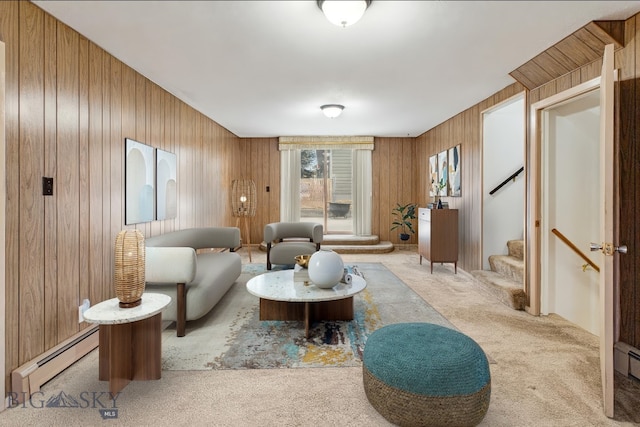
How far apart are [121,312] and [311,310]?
1606mm

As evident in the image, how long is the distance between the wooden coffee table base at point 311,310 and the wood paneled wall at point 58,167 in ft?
4.61

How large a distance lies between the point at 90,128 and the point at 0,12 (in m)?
0.91

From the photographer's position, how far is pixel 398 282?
4.51 metres

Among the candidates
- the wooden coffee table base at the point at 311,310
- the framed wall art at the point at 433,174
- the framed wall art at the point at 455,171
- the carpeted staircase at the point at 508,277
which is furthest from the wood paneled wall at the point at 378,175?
the wooden coffee table base at the point at 311,310

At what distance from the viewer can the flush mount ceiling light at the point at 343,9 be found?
2.06 metres

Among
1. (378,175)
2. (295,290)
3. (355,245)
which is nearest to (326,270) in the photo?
(295,290)

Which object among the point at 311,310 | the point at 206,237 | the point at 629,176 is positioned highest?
the point at 629,176

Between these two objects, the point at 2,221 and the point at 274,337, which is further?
the point at 274,337

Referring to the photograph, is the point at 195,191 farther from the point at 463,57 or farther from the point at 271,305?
the point at 463,57

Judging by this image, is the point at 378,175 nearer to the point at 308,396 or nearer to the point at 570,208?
the point at 570,208

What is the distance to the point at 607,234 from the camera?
1.84m

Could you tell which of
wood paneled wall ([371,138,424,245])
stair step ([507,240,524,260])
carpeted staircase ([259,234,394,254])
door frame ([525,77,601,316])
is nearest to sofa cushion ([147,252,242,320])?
door frame ([525,77,601,316])

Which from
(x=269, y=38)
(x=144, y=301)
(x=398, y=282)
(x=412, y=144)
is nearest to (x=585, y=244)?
(x=398, y=282)

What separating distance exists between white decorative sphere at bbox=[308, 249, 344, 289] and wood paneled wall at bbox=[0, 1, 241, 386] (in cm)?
182
